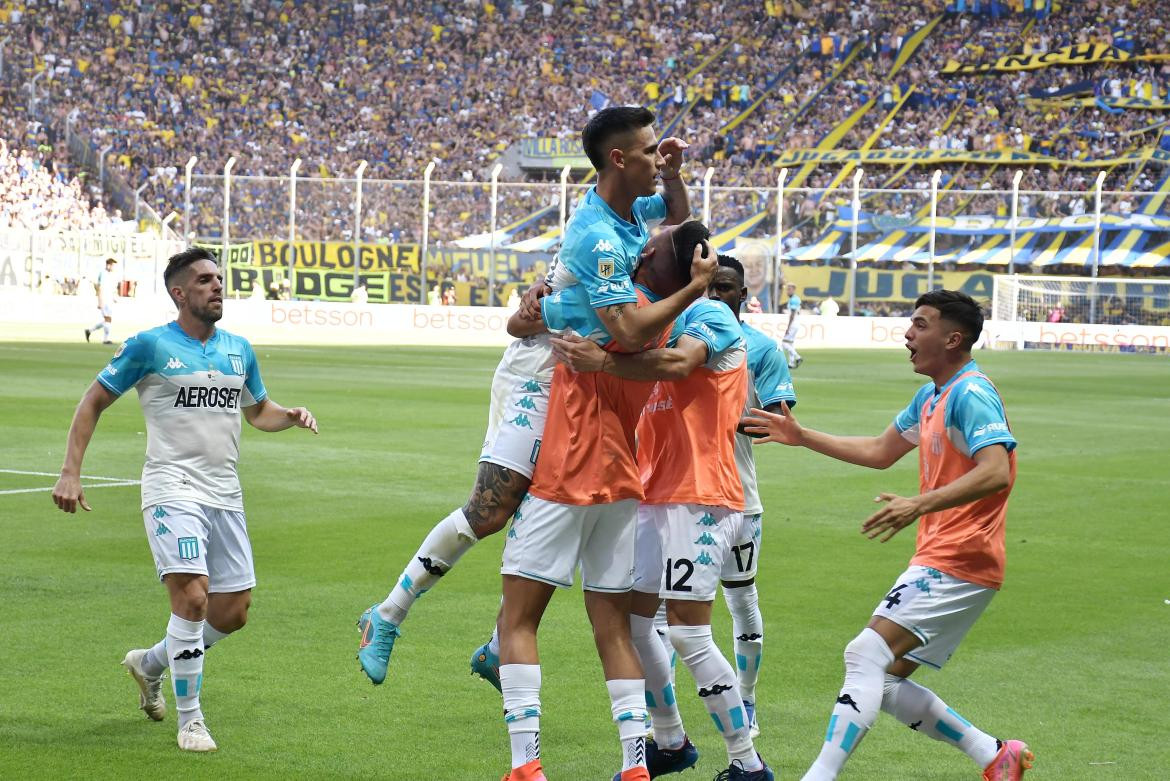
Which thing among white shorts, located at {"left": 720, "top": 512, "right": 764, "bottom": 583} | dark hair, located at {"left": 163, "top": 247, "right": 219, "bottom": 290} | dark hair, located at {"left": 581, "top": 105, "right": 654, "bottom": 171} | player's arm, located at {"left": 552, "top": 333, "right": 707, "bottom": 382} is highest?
dark hair, located at {"left": 581, "top": 105, "right": 654, "bottom": 171}

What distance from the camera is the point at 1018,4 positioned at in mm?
54312

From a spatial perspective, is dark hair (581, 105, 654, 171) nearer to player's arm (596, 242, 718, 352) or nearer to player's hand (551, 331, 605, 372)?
player's arm (596, 242, 718, 352)

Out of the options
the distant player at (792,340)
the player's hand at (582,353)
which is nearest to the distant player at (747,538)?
the player's hand at (582,353)

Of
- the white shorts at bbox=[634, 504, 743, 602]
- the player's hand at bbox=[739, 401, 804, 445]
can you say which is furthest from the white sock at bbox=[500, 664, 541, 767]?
the player's hand at bbox=[739, 401, 804, 445]

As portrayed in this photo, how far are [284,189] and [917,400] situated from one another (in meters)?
38.4

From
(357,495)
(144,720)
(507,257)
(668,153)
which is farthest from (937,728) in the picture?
(507,257)

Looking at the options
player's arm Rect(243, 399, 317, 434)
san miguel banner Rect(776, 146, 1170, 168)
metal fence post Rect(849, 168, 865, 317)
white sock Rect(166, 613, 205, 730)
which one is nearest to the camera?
white sock Rect(166, 613, 205, 730)

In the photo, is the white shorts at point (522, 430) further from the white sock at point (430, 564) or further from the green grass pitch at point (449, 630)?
Answer: the green grass pitch at point (449, 630)

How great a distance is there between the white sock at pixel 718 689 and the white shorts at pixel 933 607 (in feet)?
2.02

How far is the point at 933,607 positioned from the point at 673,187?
1.97 meters

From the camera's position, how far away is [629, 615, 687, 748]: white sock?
222 inches

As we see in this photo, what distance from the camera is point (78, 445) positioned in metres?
6.43

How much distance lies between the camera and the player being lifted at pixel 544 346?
5.09 meters

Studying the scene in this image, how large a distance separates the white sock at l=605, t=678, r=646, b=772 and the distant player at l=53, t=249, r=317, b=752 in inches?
77.5
